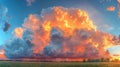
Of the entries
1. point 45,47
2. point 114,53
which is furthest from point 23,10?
point 114,53

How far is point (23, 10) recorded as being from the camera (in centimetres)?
1644

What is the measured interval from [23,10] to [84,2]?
2.69m

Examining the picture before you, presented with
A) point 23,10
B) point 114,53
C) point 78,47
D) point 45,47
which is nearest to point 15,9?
point 23,10

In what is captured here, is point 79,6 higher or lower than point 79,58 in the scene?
higher

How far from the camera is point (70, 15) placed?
634 inches

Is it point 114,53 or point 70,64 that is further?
point 70,64

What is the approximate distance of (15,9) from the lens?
646 inches

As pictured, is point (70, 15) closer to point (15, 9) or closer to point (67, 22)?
point (67, 22)

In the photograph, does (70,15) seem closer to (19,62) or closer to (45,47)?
(45,47)

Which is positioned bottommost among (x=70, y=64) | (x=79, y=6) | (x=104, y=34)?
(x=70, y=64)

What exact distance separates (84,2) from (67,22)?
Answer: 112 cm

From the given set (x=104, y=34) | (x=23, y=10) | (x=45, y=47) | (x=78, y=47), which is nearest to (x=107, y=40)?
(x=104, y=34)

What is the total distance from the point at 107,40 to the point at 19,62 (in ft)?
13.2

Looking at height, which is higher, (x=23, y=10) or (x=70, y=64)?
(x=23, y=10)
